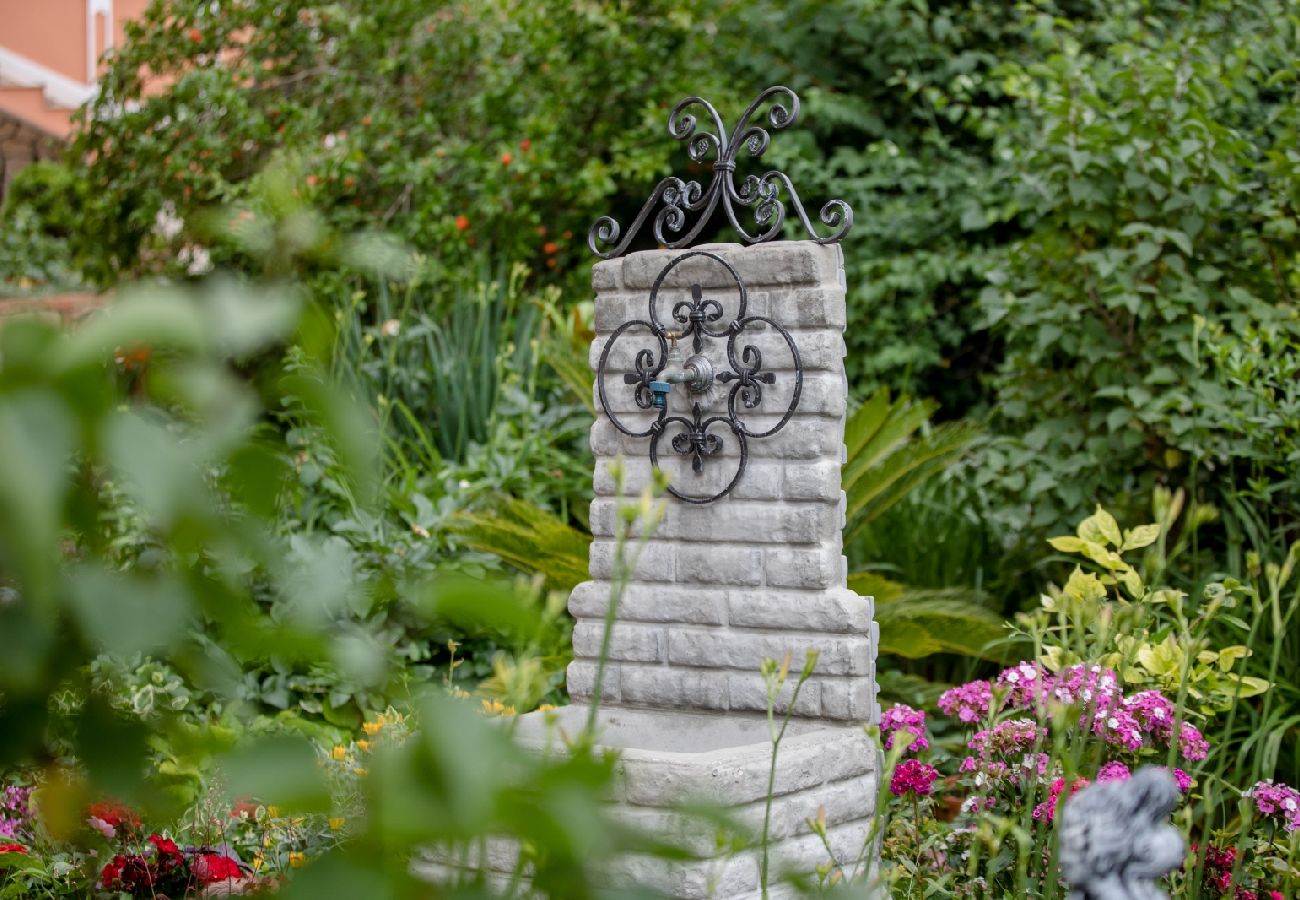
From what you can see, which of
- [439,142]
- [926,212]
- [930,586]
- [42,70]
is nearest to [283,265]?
[930,586]

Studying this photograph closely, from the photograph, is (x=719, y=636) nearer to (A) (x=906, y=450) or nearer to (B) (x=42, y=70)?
(A) (x=906, y=450)

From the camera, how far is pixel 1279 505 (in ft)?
11.7

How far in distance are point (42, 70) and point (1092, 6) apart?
735cm

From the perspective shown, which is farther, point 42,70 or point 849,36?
point 42,70

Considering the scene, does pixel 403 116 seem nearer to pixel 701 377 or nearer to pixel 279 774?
pixel 701 377

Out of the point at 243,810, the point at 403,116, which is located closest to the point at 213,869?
the point at 243,810

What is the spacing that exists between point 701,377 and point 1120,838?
173 cm

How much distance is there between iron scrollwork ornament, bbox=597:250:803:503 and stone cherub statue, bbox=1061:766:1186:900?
5.23 ft

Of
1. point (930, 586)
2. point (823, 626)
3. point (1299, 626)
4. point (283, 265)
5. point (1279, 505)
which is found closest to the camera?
point (283, 265)

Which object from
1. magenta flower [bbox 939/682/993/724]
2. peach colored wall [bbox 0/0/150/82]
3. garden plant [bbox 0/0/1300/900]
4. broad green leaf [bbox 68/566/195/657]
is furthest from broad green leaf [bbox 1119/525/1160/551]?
peach colored wall [bbox 0/0/150/82]

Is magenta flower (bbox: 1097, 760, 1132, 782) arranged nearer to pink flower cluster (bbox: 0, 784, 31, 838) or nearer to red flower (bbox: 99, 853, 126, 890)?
red flower (bbox: 99, 853, 126, 890)

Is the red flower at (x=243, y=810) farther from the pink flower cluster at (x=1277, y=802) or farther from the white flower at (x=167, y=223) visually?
the white flower at (x=167, y=223)

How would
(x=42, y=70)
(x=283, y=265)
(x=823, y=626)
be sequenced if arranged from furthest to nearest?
1. (x=42, y=70)
2. (x=823, y=626)
3. (x=283, y=265)

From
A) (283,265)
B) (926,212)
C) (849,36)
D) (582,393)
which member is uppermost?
(849,36)
